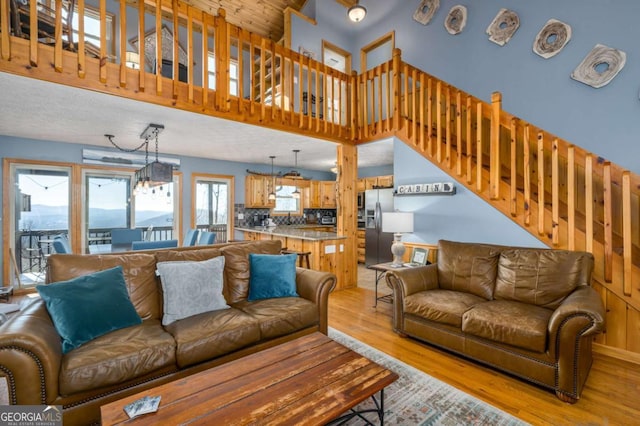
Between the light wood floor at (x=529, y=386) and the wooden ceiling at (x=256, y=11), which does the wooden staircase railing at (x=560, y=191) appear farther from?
the wooden ceiling at (x=256, y=11)

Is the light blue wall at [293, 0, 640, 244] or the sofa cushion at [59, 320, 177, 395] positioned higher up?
the light blue wall at [293, 0, 640, 244]

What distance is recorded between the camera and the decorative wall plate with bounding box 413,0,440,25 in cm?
520

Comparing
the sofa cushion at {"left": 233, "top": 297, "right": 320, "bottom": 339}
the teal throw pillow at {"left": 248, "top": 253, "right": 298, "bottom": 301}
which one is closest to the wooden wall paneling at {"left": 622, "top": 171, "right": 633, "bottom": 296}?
the sofa cushion at {"left": 233, "top": 297, "right": 320, "bottom": 339}

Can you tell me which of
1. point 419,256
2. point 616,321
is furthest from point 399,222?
point 616,321

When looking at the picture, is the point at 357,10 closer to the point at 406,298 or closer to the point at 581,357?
the point at 406,298

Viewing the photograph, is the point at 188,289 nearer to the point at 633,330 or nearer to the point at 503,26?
the point at 633,330

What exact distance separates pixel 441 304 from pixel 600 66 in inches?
140

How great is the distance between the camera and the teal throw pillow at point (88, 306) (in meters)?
1.85

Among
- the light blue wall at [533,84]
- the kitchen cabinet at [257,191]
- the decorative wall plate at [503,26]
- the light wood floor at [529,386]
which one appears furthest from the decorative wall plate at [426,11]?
the light wood floor at [529,386]

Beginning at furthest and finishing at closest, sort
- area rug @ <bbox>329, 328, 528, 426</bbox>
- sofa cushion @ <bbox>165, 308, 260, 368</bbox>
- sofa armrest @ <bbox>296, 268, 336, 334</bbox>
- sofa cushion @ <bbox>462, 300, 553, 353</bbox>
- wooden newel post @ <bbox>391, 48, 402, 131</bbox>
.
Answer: wooden newel post @ <bbox>391, 48, 402, 131</bbox>, sofa armrest @ <bbox>296, 268, 336, 334</bbox>, sofa cushion @ <bbox>462, 300, 553, 353</bbox>, sofa cushion @ <bbox>165, 308, 260, 368</bbox>, area rug @ <bbox>329, 328, 528, 426</bbox>

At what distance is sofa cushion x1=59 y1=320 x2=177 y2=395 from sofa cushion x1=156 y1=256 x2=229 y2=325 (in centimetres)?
27

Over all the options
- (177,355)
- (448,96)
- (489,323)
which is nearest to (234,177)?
(448,96)

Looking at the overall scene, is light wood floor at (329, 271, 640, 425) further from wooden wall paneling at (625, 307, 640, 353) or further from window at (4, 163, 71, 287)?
window at (4, 163, 71, 287)

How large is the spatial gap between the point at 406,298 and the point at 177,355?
211cm
